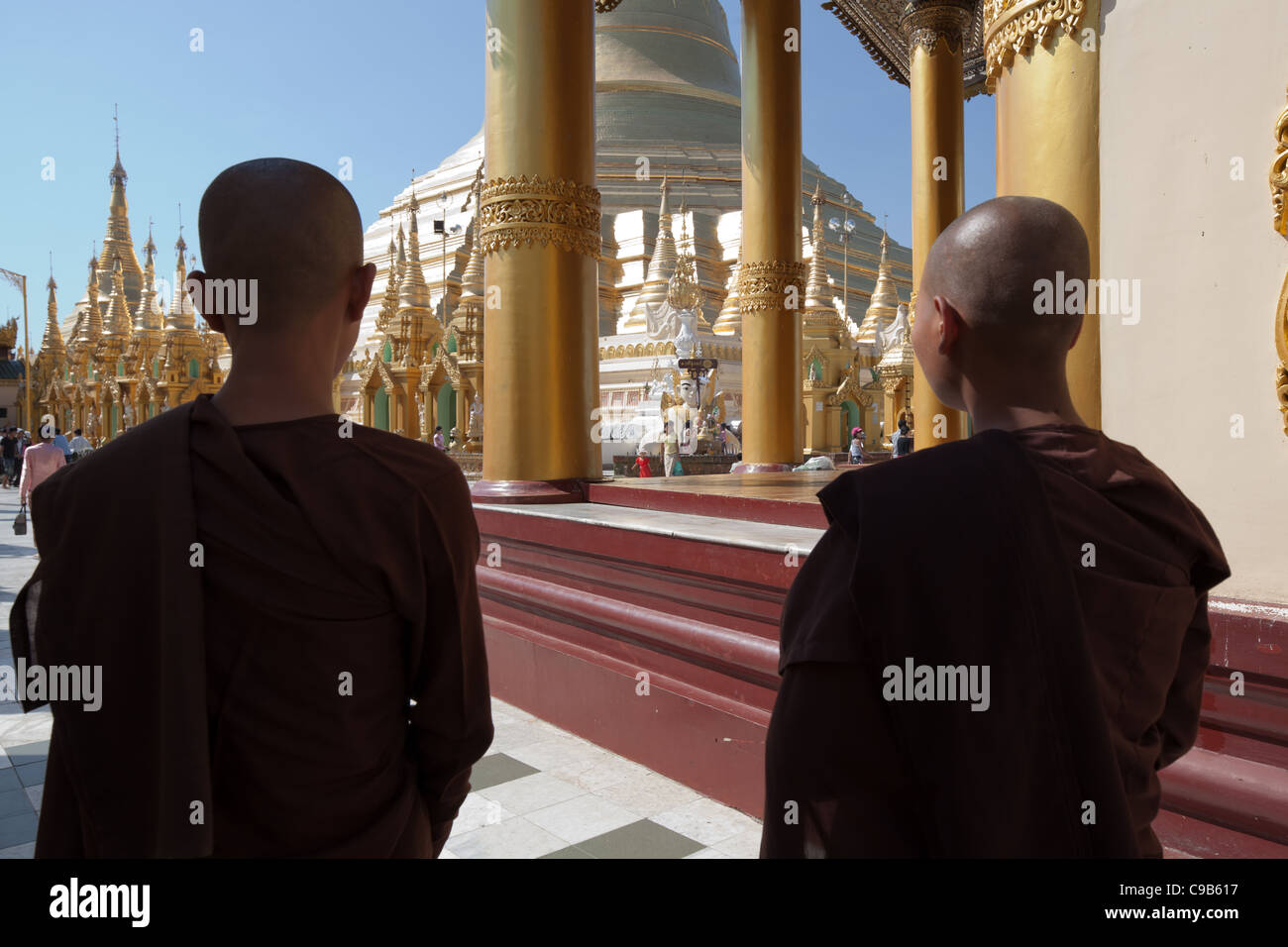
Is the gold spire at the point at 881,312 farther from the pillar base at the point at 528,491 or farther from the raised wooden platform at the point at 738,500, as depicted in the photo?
the pillar base at the point at 528,491

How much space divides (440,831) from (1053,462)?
1084mm

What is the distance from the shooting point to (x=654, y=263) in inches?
861

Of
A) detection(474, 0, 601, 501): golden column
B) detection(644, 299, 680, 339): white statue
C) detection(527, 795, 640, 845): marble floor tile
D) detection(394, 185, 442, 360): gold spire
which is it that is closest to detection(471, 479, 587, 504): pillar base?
detection(474, 0, 601, 501): golden column

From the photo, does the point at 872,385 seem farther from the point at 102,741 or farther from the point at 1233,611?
the point at 102,741

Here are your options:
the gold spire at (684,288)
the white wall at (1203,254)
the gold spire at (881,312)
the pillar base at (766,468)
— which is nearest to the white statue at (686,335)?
the gold spire at (684,288)

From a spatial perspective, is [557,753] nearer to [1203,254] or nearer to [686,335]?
[1203,254]

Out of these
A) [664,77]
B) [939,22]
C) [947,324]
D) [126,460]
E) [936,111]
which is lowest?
[126,460]

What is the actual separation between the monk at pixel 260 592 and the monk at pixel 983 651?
1.89 ft

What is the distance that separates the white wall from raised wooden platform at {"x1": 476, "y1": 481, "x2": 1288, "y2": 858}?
28 centimetres

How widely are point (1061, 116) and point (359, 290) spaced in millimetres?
1909

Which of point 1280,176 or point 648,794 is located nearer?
point 1280,176

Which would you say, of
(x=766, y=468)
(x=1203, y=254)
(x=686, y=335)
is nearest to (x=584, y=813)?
(x=1203, y=254)

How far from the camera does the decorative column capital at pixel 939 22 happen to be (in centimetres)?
810
